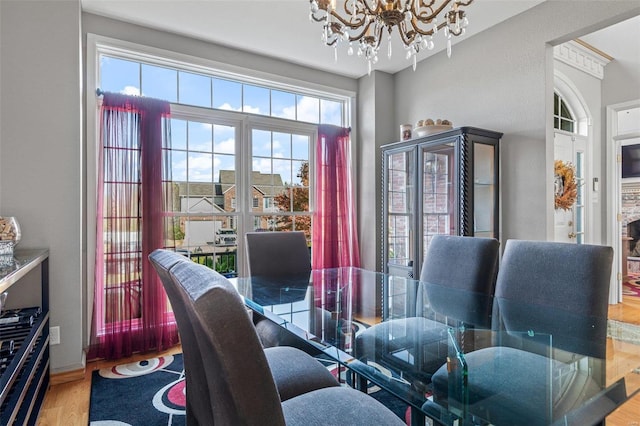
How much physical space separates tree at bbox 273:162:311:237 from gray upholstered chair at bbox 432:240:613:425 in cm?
231

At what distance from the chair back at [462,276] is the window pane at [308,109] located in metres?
2.24

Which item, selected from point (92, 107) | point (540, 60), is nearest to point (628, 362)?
point (540, 60)

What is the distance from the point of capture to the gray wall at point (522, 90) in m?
2.59

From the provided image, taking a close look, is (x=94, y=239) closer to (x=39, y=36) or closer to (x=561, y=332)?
(x=39, y=36)

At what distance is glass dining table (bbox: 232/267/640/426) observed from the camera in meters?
0.99

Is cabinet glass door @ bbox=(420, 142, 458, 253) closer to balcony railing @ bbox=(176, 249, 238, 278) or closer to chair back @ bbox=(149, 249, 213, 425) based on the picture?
balcony railing @ bbox=(176, 249, 238, 278)

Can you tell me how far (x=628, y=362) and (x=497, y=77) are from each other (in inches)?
99.9

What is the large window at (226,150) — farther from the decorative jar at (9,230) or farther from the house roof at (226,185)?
the decorative jar at (9,230)

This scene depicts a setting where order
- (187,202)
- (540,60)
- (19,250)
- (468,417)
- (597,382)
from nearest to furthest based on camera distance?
1. (468,417)
2. (597,382)
3. (19,250)
4. (540,60)
5. (187,202)

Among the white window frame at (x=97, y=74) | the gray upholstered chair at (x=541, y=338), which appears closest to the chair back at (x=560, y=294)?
the gray upholstered chair at (x=541, y=338)

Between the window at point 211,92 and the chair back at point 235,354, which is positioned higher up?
the window at point 211,92

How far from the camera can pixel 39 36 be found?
2.38 meters

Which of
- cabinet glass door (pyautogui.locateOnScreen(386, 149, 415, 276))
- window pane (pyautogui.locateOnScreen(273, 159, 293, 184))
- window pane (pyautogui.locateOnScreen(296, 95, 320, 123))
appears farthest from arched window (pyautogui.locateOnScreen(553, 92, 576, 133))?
window pane (pyautogui.locateOnScreen(273, 159, 293, 184))

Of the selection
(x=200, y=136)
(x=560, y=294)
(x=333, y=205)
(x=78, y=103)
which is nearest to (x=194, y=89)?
(x=200, y=136)
